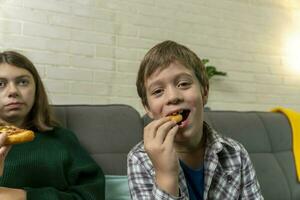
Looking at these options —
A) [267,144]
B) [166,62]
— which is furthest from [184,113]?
[267,144]

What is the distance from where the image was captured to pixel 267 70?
119 inches

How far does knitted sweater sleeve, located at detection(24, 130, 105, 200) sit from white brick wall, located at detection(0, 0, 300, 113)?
0.85m

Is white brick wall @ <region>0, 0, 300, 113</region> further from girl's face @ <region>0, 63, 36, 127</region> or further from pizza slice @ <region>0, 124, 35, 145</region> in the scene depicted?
pizza slice @ <region>0, 124, 35, 145</region>

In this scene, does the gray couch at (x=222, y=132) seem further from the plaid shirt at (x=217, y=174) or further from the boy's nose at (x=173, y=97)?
the boy's nose at (x=173, y=97)

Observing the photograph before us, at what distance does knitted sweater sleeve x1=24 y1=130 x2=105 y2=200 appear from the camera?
1.21 metres

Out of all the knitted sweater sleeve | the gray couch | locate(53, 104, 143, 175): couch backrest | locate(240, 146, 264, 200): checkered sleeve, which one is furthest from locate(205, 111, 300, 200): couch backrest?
the knitted sweater sleeve

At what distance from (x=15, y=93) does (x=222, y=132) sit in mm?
1026

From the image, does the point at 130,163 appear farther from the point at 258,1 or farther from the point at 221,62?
the point at 258,1

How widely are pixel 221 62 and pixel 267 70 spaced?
0.49m

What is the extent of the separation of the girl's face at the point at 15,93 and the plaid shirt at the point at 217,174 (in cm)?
51

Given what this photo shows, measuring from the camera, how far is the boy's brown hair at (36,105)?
1.45 meters

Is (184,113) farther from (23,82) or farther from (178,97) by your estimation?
(23,82)

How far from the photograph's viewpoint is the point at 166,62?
1.15m

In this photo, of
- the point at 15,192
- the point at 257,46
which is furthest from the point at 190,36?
the point at 15,192
